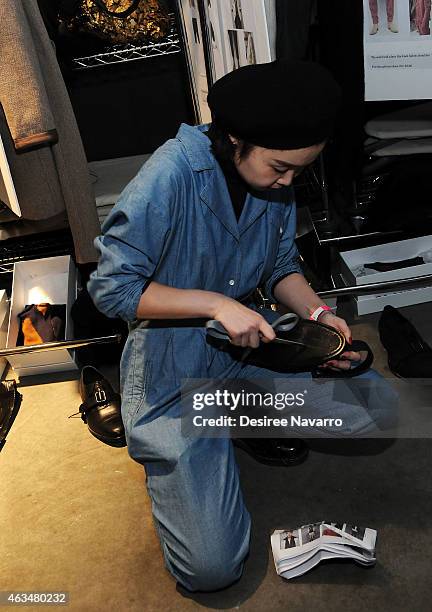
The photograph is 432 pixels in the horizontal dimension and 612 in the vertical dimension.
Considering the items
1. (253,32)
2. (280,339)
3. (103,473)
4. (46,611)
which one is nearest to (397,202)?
(253,32)

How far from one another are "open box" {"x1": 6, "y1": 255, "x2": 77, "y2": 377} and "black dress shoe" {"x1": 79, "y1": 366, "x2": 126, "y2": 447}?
7.1 inches

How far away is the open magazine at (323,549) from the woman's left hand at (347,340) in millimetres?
394

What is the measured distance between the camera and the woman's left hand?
162 centimetres

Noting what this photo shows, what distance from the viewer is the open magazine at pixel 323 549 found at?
4.97 feet

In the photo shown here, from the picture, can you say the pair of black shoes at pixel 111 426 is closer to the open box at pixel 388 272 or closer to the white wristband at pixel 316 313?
the white wristband at pixel 316 313

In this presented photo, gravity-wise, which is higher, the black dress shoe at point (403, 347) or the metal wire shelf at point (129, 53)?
the metal wire shelf at point (129, 53)

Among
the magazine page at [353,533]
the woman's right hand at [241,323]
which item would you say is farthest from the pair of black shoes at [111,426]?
the woman's right hand at [241,323]

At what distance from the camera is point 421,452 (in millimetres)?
1827

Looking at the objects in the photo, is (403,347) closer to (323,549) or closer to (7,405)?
(323,549)

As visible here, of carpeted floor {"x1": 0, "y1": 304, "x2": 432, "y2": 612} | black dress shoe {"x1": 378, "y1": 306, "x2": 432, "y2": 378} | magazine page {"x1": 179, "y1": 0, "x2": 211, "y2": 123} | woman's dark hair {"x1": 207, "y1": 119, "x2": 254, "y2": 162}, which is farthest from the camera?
magazine page {"x1": 179, "y1": 0, "x2": 211, "y2": 123}

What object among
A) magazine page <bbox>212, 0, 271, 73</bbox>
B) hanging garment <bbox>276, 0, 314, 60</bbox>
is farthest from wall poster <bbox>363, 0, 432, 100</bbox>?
magazine page <bbox>212, 0, 271, 73</bbox>

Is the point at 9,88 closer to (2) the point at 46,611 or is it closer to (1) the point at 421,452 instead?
(2) the point at 46,611

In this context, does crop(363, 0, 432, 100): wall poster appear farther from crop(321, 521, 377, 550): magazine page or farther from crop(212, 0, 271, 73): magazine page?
crop(321, 521, 377, 550): magazine page

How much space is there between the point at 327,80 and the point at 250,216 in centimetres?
38
